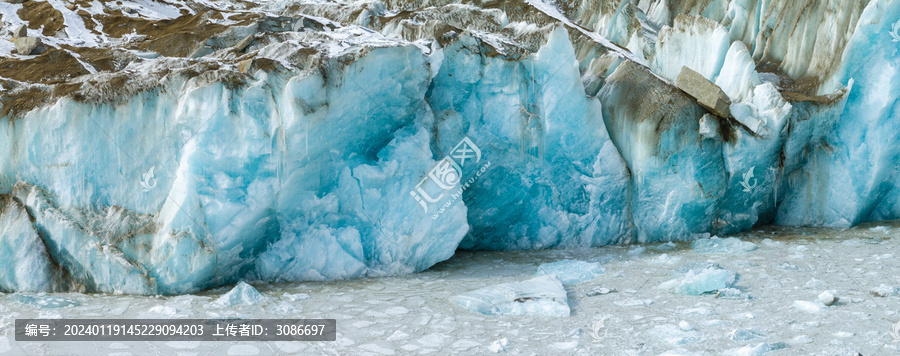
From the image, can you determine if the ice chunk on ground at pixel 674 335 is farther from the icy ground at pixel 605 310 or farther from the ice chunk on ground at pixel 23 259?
the ice chunk on ground at pixel 23 259

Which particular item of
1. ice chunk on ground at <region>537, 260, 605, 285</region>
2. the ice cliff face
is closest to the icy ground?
ice chunk on ground at <region>537, 260, 605, 285</region>

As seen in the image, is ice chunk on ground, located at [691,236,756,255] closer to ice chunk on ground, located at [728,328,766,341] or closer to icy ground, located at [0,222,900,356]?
icy ground, located at [0,222,900,356]

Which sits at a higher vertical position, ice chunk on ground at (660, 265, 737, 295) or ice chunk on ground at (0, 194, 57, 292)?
ice chunk on ground at (660, 265, 737, 295)

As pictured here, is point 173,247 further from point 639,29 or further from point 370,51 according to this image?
point 639,29

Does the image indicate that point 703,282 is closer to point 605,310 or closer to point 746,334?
point 605,310

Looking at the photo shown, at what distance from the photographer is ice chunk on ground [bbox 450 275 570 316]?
580cm

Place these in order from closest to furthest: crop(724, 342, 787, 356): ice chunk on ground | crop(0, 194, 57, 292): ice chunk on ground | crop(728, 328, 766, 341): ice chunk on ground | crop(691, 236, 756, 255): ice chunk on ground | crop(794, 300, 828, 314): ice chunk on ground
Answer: crop(724, 342, 787, 356): ice chunk on ground, crop(728, 328, 766, 341): ice chunk on ground, crop(794, 300, 828, 314): ice chunk on ground, crop(0, 194, 57, 292): ice chunk on ground, crop(691, 236, 756, 255): ice chunk on ground

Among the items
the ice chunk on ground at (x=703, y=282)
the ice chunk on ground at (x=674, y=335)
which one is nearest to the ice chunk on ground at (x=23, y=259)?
the ice chunk on ground at (x=674, y=335)

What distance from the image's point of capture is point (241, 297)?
6.08m

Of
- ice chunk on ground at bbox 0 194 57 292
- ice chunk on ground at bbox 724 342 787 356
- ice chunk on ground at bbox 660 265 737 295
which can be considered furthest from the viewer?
ice chunk on ground at bbox 0 194 57 292

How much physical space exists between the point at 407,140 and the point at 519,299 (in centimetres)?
219

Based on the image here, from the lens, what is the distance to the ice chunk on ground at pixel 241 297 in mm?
5996

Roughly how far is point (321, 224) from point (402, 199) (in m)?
0.86

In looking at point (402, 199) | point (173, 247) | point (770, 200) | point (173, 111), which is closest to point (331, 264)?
point (402, 199)
